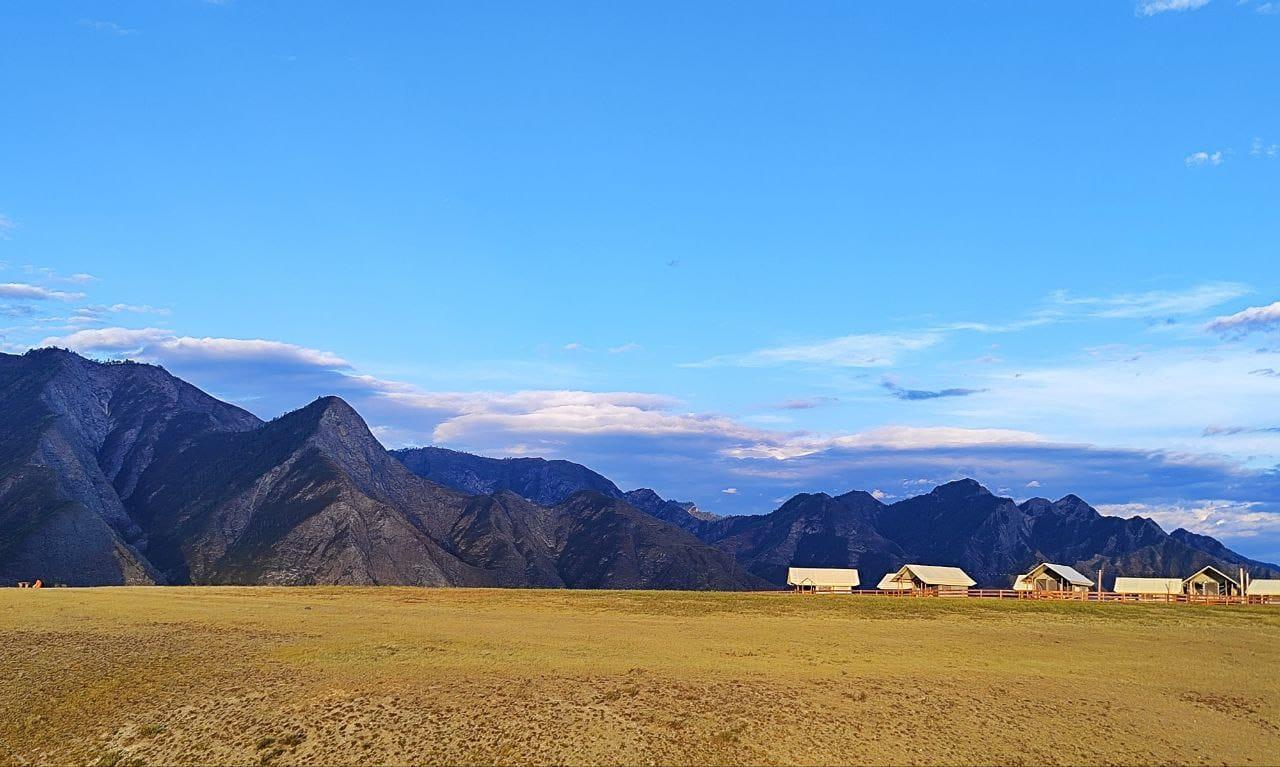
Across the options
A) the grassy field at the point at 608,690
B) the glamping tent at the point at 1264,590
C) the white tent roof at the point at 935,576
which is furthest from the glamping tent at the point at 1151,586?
the grassy field at the point at 608,690

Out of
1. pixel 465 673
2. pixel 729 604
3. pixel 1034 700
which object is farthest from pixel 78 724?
pixel 729 604

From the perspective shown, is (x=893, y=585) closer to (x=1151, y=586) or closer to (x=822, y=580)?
(x=822, y=580)

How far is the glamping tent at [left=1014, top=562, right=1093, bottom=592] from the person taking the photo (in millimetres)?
103312

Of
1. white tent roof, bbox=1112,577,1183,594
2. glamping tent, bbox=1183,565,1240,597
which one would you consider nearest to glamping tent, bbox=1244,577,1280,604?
glamping tent, bbox=1183,565,1240,597

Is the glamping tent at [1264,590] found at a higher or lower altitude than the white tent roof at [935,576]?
higher

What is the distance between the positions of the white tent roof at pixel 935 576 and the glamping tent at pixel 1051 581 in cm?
730

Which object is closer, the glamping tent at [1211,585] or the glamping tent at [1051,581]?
the glamping tent at [1211,585]

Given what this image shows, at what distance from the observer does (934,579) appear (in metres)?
109

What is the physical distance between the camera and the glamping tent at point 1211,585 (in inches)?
4031

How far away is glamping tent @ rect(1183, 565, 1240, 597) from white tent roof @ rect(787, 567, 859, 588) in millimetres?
36712

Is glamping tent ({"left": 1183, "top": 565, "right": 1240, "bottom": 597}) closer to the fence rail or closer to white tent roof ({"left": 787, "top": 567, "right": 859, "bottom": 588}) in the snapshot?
the fence rail

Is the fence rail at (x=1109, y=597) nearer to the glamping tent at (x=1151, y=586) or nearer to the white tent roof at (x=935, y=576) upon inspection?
the white tent roof at (x=935, y=576)

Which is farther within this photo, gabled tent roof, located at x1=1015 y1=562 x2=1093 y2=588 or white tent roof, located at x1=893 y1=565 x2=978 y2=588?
white tent roof, located at x1=893 y1=565 x2=978 y2=588

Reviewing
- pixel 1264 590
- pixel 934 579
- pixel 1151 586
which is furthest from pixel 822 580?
pixel 1264 590
